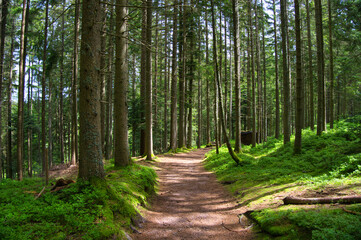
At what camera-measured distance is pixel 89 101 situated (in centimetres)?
487

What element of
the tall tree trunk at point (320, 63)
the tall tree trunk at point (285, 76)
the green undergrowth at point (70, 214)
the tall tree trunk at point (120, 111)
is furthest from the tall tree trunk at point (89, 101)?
the tall tree trunk at point (320, 63)

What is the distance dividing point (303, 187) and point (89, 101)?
18.9 feet

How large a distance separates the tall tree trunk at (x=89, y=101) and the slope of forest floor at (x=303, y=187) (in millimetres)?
3789

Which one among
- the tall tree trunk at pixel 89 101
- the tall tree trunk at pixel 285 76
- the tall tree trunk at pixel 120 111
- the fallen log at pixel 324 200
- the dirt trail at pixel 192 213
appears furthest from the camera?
the tall tree trunk at pixel 285 76

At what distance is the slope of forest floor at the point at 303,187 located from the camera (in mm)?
3477

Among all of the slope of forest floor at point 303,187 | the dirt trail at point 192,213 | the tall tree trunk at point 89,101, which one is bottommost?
the dirt trail at point 192,213

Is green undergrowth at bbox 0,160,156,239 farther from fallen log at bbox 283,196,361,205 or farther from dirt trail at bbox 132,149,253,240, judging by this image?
fallen log at bbox 283,196,361,205

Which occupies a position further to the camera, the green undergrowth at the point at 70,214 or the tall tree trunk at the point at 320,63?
the tall tree trunk at the point at 320,63

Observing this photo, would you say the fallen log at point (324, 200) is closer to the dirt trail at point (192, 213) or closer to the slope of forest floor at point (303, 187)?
the slope of forest floor at point (303, 187)

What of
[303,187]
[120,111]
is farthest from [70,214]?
[303,187]

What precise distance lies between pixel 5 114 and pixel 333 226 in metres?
30.2

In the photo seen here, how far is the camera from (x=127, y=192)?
19.2 feet

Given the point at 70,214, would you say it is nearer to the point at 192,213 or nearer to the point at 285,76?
the point at 192,213

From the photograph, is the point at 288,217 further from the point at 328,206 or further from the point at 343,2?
the point at 343,2
